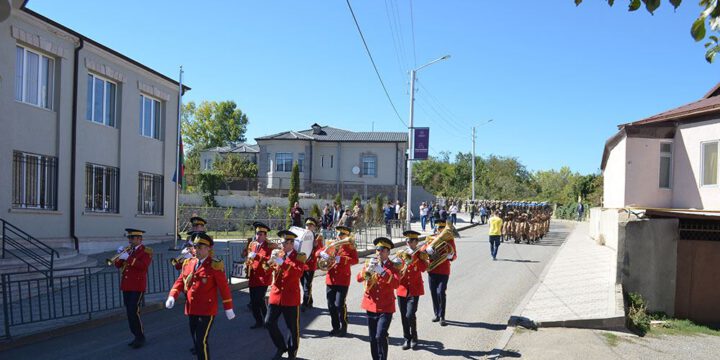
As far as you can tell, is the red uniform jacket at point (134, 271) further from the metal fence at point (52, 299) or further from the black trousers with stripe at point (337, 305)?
the black trousers with stripe at point (337, 305)

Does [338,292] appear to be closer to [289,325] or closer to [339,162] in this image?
[289,325]

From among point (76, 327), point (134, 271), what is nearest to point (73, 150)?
point (76, 327)

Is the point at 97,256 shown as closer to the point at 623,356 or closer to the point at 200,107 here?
the point at 623,356

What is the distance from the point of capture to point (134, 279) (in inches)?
333

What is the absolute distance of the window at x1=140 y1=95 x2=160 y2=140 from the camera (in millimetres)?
21047

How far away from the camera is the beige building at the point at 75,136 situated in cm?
1489

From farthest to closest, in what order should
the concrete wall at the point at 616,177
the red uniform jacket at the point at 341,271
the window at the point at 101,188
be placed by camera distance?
the window at the point at 101,188 → the concrete wall at the point at 616,177 → the red uniform jacket at the point at 341,271

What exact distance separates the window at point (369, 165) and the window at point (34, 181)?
109 feet

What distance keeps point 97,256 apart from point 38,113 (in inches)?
180

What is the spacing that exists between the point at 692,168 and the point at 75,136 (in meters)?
17.5

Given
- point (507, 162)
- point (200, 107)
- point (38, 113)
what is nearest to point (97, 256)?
point (38, 113)

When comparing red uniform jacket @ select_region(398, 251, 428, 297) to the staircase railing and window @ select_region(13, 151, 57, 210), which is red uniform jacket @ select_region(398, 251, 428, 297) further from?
window @ select_region(13, 151, 57, 210)

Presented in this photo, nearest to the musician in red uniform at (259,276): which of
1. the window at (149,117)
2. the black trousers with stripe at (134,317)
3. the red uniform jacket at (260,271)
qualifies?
the red uniform jacket at (260,271)

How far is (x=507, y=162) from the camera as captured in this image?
8256 centimetres
